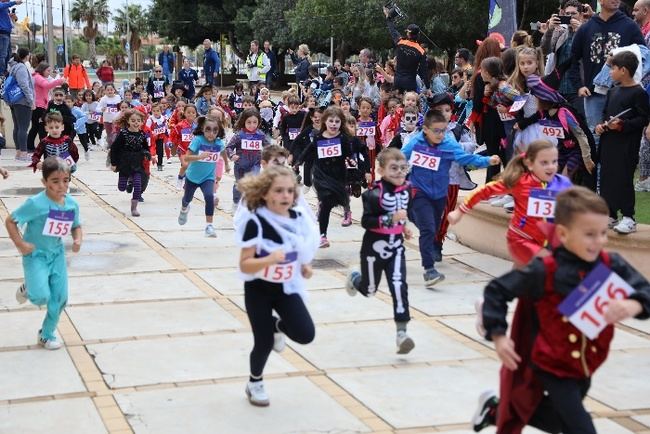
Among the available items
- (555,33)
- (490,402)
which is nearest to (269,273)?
(490,402)

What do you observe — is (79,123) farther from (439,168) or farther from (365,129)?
(439,168)

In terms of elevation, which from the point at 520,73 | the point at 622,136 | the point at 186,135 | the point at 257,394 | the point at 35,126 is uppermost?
the point at 520,73

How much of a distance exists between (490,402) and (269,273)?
171 cm

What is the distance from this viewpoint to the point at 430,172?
9984 millimetres

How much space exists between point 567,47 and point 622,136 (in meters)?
2.67

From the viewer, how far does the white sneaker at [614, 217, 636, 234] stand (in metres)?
9.61

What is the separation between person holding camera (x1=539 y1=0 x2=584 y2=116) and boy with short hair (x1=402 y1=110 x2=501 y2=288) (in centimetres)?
266

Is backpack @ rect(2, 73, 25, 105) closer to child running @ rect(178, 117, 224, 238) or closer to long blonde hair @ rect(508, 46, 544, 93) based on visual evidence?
child running @ rect(178, 117, 224, 238)

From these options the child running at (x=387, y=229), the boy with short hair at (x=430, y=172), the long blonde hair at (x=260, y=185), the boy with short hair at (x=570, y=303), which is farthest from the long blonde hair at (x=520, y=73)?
the boy with short hair at (x=570, y=303)

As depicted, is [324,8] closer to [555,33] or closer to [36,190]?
[36,190]

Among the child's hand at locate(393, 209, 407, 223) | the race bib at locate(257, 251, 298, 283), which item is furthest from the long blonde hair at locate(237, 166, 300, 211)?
the child's hand at locate(393, 209, 407, 223)

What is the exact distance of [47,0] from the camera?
1252 inches

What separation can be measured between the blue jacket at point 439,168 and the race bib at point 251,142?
410cm

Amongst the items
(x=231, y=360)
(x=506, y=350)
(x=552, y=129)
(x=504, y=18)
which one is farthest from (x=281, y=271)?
(x=504, y=18)
